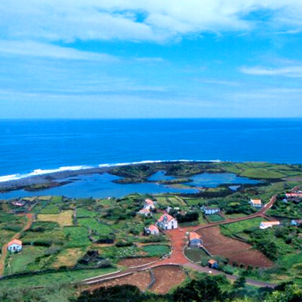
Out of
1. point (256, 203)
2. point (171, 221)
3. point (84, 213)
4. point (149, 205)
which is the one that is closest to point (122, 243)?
point (171, 221)

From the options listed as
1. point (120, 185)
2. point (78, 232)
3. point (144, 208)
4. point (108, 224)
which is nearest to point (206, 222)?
point (144, 208)

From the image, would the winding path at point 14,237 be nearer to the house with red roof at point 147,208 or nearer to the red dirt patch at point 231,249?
the house with red roof at point 147,208

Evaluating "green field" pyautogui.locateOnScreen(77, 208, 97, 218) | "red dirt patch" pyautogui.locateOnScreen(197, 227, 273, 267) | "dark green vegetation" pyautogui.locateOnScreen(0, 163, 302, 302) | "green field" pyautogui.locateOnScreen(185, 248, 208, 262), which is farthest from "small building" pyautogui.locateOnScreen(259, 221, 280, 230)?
"green field" pyautogui.locateOnScreen(77, 208, 97, 218)

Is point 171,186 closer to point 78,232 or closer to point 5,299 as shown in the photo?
point 78,232

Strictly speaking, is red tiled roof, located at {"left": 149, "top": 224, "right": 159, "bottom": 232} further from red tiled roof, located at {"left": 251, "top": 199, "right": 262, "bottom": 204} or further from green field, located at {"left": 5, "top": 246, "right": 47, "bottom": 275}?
red tiled roof, located at {"left": 251, "top": 199, "right": 262, "bottom": 204}

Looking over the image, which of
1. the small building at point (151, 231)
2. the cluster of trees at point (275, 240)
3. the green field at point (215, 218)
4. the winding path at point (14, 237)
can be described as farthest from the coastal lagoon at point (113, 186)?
the cluster of trees at point (275, 240)

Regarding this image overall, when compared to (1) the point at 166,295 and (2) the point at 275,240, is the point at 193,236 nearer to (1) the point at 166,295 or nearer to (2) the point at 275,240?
(2) the point at 275,240
